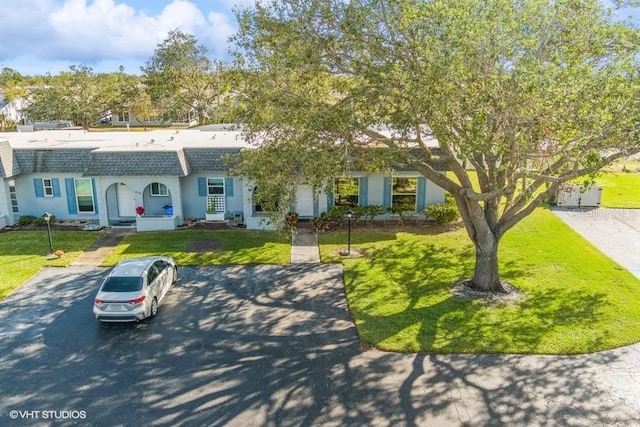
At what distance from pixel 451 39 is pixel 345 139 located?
379 centimetres

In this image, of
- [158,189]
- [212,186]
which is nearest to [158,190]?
[158,189]

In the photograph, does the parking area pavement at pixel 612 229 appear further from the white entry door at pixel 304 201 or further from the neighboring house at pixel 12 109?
the neighboring house at pixel 12 109

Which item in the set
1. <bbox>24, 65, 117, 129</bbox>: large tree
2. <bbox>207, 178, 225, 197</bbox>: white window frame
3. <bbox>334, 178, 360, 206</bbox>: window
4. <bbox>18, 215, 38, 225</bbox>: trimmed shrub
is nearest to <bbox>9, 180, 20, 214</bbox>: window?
<bbox>18, 215, 38, 225</bbox>: trimmed shrub

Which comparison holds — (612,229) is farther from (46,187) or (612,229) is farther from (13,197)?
(13,197)

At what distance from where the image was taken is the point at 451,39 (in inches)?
464

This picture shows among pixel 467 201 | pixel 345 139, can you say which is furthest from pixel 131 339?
pixel 467 201

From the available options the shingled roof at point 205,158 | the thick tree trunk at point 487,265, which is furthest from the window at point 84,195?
the thick tree trunk at point 487,265

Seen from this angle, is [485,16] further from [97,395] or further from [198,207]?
[198,207]

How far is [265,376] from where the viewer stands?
39.6 feet

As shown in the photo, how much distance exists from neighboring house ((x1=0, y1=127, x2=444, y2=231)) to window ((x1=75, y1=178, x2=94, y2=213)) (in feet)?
0.15

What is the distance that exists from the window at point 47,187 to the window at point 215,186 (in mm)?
7939

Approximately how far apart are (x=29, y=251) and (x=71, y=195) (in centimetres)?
508

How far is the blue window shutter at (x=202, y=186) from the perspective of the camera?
24922 mm

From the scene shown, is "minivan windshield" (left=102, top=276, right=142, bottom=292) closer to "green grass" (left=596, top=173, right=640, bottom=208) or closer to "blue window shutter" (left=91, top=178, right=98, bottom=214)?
"blue window shutter" (left=91, top=178, right=98, bottom=214)
